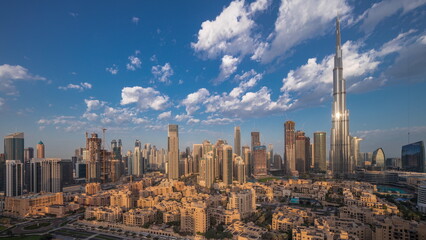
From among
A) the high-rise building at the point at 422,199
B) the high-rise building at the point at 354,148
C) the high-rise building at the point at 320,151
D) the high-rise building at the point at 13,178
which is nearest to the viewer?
the high-rise building at the point at 422,199

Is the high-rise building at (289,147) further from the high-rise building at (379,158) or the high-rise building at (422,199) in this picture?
the high-rise building at (422,199)

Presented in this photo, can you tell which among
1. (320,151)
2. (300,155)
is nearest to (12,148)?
(300,155)

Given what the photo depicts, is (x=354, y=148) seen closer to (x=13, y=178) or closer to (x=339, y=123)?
(x=339, y=123)

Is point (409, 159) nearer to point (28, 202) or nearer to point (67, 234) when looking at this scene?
point (67, 234)

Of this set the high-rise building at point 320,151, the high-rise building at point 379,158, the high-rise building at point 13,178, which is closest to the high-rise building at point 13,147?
the high-rise building at point 13,178

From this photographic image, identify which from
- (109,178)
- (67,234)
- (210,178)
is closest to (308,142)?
(210,178)

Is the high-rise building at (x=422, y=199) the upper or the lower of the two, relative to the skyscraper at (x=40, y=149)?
lower
